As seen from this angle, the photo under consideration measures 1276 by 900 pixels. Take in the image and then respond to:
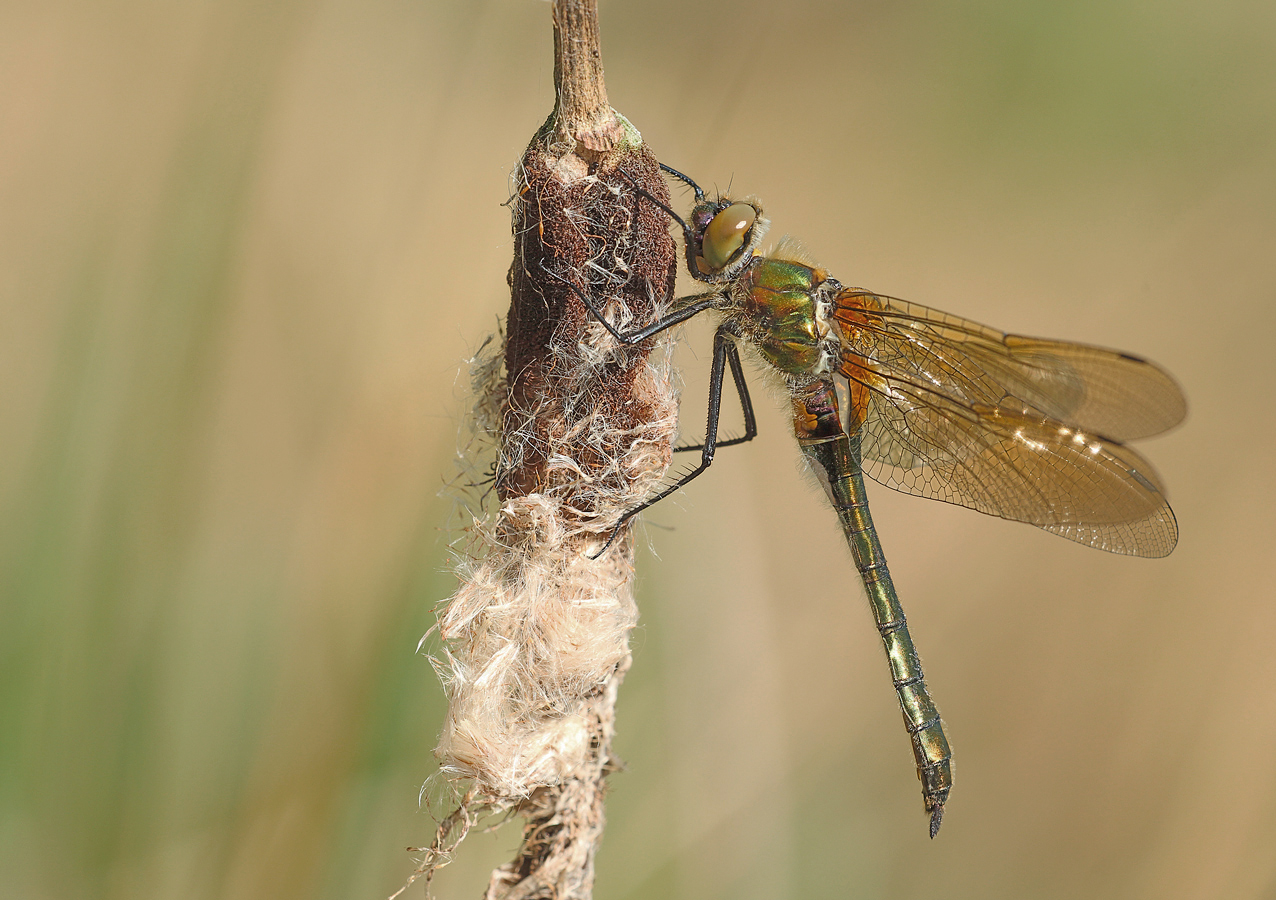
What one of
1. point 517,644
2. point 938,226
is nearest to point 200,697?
point 517,644

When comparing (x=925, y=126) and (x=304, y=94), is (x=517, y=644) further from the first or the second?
(x=925, y=126)


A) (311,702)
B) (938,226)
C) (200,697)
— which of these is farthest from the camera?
(938,226)

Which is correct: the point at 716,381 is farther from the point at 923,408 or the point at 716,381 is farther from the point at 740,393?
the point at 923,408

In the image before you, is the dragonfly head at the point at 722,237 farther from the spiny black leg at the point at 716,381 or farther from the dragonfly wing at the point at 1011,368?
the dragonfly wing at the point at 1011,368

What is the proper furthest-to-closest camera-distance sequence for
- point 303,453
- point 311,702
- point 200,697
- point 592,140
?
point 303,453
point 311,702
point 200,697
point 592,140

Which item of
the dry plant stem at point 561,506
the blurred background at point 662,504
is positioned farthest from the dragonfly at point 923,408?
the dry plant stem at point 561,506

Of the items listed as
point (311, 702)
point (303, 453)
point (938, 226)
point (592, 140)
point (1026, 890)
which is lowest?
point (1026, 890)
